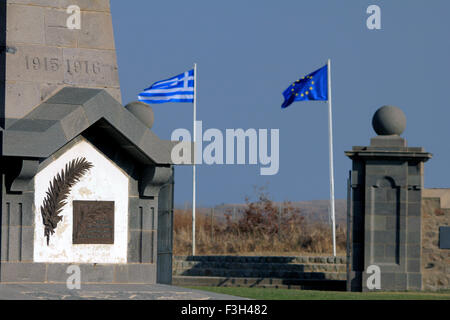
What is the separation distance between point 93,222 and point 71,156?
4.25 ft

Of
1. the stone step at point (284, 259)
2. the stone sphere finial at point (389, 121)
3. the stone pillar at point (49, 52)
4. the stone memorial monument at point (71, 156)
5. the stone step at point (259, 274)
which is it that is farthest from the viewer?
the stone step at point (284, 259)

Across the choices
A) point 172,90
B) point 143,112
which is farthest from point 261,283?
point 172,90

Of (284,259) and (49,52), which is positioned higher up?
(49,52)

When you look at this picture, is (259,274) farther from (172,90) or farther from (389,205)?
(172,90)

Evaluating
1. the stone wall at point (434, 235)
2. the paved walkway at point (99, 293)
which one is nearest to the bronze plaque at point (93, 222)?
the paved walkway at point (99, 293)

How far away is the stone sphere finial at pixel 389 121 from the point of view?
23.8 m

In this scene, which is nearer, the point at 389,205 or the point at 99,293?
the point at 99,293

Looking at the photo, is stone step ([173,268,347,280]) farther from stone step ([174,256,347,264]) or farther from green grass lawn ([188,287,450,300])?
green grass lawn ([188,287,450,300])

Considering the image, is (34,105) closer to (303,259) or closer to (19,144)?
(19,144)

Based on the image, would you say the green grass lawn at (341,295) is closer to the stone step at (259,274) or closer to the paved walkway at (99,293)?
the stone step at (259,274)

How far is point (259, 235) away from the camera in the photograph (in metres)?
33.8

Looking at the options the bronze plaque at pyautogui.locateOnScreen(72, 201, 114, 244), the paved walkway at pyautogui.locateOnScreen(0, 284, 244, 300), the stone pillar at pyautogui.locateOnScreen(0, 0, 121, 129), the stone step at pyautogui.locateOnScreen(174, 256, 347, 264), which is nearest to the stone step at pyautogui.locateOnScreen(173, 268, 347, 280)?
the stone step at pyautogui.locateOnScreen(174, 256, 347, 264)

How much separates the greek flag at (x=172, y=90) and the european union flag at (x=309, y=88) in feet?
11.3
